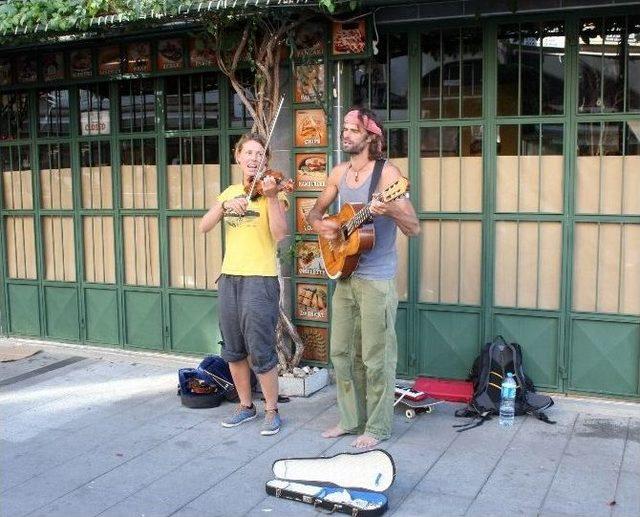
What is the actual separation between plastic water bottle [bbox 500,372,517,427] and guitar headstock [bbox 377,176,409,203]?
68.0 inches

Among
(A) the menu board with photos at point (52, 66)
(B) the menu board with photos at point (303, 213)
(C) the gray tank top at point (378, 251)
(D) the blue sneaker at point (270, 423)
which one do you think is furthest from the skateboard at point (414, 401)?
(A) the menu board with photos at point (52, 66)

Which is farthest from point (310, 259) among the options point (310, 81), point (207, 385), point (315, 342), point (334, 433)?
point (334, 433)

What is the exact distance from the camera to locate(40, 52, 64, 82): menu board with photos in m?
6.98

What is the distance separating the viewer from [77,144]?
707 centimetres

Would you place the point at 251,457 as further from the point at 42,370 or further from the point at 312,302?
the point at 42,370

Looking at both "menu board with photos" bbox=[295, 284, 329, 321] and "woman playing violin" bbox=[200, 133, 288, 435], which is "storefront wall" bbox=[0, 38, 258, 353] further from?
"woman playing violin" bbox=[200, 133, 288, 435]

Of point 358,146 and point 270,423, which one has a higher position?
point 358,146

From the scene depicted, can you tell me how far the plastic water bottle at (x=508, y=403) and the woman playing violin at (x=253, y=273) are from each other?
1.51 meters

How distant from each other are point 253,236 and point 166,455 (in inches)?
58.7

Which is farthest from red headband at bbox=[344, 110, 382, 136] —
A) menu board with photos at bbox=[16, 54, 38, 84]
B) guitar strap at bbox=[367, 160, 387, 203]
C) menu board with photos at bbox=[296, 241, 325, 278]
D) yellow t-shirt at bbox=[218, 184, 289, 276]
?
menu board with photos at bbox=[16, 54, 38, 84]

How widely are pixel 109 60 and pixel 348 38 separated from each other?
2.42 meters

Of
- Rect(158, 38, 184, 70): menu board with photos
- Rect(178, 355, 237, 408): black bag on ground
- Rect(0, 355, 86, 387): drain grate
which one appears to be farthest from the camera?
Rect(158, 38, 184, 70): menu board with photos

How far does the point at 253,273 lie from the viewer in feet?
16.1

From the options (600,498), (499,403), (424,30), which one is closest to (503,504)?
(600,498)
